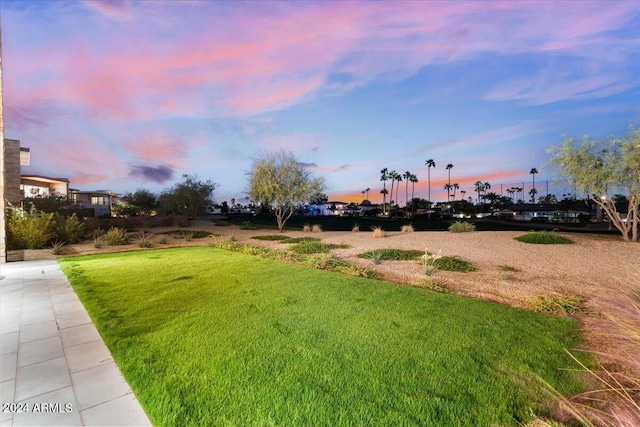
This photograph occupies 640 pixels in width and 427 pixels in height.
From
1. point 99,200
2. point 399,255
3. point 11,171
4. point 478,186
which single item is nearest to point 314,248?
point 399,255

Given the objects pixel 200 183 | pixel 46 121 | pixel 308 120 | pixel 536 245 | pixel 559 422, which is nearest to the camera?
pixel 559 422

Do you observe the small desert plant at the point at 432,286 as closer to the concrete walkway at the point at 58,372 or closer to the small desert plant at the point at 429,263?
the small desert plant at the point at 429,263

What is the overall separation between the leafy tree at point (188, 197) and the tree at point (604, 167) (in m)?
31.2

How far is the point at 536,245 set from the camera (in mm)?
10750

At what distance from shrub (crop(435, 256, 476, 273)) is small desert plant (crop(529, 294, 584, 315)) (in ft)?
8.37

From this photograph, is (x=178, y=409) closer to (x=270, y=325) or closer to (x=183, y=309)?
(x=270, y=325)

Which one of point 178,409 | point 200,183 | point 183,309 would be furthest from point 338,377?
point 200,183

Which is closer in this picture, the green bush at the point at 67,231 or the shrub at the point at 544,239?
the shrub at the point at 544,239

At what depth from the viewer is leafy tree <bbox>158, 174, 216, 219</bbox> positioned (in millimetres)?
29719

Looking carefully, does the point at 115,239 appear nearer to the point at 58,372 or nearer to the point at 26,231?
the point at 26,231

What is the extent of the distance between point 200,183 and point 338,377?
33.0 meters

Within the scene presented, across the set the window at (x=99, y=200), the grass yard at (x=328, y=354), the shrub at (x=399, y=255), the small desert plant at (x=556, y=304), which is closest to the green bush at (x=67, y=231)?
the grass yard at (x=328, y=354)

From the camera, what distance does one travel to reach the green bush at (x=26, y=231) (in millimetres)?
10443

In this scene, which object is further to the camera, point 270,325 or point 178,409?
point 270,325
